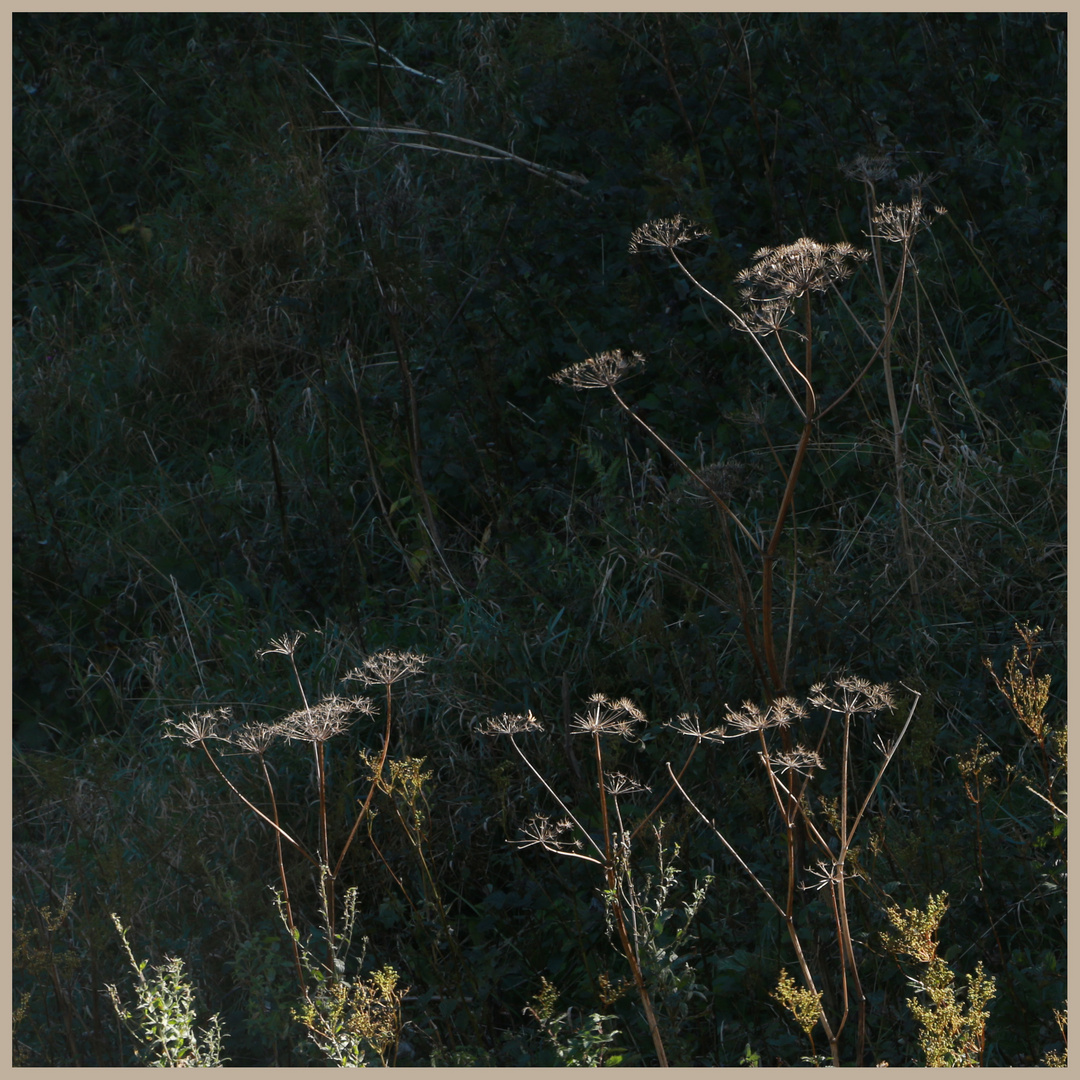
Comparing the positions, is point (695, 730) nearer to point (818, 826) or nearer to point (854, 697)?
point (854, 697)

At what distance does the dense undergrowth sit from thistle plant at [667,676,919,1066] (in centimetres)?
3

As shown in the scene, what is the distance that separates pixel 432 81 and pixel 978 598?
4.64m

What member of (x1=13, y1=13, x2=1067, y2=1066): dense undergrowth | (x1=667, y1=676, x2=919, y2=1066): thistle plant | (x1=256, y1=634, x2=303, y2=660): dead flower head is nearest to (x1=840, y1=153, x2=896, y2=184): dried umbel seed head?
(x1=13, y1=13, x2=1067, y2=1066): dense undergrowth

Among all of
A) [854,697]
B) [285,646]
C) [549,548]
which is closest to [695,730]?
[854,697]

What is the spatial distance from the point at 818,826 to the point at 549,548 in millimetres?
1725

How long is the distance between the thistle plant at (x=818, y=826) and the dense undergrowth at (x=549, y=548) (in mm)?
26

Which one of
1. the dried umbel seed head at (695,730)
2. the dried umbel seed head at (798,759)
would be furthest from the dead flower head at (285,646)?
the dried umbel seed head at (798,759)

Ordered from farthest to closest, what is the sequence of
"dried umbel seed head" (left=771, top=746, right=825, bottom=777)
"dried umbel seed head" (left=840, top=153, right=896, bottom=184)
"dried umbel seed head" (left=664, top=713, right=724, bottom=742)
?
"dried umbel seed head" (left=840, top=153, right=896, bottom=184), "dried umbel seed head" (left=664, top=713, right=724, bottom=742), "dried umbel seed head" (left=771, top=746, right=825, bottom=777)

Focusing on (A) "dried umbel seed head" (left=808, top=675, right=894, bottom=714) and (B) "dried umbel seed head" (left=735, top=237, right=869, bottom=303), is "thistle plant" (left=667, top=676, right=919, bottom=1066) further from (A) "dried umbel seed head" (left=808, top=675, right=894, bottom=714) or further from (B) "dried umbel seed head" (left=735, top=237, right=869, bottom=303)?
(B) "dried umbel seed head" (left=735, top=237, right=869, bottom=303)

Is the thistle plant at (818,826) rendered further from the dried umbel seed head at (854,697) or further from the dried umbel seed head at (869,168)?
the dried umbel seed head at (869,168)

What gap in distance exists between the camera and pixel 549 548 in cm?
456

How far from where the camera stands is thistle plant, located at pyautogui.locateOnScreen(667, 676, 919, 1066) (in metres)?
2.25

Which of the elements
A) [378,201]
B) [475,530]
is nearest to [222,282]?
[378,201]

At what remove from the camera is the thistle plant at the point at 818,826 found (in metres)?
2.25
